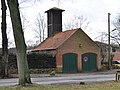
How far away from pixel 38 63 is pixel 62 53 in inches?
139

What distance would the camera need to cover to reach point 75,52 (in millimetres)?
42656

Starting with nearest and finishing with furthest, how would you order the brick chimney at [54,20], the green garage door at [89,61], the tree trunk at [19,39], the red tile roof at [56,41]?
the tree trunk at [19,39]
the red tile roof at [56,41]
the green garage door at [89,61]
the brick chimney at [54,20]

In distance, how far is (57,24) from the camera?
5088 cm

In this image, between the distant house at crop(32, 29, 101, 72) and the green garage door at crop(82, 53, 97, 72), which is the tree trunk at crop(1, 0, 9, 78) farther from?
the green garage door at crop(82, 53, 97, 72)

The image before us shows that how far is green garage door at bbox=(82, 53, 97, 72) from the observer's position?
1710 inches

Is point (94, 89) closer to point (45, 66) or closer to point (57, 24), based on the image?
point (45, 66)

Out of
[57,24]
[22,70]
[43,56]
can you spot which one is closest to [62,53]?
[43,56]

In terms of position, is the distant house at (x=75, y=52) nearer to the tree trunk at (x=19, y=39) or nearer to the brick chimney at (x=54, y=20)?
the brick chimney at (x=54, y=20)

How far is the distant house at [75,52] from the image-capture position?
1642 inches

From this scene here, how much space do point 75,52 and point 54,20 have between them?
9.50 metres

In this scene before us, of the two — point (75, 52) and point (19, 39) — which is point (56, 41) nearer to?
point (75, 52)

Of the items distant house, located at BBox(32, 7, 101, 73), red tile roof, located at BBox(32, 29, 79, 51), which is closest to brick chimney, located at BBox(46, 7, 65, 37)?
red tile roof, located at BBox(32, 29, 79, 51)

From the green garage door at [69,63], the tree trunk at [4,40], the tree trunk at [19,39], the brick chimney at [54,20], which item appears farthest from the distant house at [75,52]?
the tree trunk at [19,39]

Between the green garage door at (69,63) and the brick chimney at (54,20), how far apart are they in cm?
965
